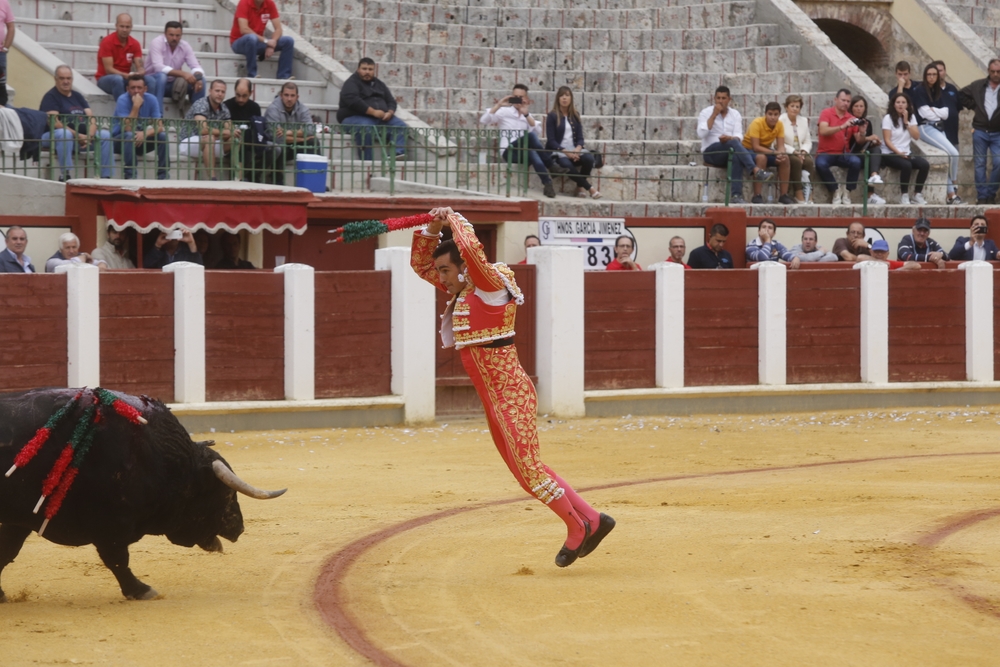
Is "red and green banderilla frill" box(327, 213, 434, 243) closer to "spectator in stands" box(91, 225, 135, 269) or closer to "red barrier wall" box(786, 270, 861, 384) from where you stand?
"spectator in stands" box(91, 225, 135, 269)

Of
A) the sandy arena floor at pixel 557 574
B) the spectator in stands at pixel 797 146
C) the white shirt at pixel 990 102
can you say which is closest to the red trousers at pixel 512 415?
the sandy arena floor at pixel 557 574

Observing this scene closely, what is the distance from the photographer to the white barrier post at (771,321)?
36.4 ft

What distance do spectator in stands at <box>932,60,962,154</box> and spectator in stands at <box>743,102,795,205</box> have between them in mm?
2261

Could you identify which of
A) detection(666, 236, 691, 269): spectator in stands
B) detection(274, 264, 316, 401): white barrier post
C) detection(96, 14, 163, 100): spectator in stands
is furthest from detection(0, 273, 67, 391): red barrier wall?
detection(666, 236, 691, 269): spectator in stands

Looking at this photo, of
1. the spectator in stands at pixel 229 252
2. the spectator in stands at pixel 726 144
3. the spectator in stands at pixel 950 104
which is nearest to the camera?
the spectator in stands at pixel 229 252

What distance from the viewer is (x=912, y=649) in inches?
158

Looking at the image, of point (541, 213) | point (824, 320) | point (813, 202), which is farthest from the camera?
point (813, 202)

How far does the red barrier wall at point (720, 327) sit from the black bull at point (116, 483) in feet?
21.4

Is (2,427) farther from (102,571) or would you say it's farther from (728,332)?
(728,332)

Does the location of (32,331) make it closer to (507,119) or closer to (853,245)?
(507,119)

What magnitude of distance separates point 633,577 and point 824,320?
21.8 ft

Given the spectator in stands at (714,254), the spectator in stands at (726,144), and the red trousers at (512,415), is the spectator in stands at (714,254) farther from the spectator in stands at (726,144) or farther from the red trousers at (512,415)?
the red trousers at (512,415)

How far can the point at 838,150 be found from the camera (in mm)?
13750

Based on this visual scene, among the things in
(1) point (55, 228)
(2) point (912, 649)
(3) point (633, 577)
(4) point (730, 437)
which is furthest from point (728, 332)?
(2) point (912, 649)
